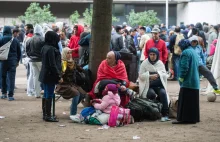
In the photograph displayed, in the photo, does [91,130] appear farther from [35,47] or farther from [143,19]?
[143,19]

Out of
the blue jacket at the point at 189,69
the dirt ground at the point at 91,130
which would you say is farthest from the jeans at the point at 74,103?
the blue jacket at the point at 189,69

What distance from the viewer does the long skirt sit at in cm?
1219

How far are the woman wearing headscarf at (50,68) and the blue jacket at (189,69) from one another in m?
2.35

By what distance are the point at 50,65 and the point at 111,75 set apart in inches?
48.9

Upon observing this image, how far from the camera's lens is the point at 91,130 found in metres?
11.5

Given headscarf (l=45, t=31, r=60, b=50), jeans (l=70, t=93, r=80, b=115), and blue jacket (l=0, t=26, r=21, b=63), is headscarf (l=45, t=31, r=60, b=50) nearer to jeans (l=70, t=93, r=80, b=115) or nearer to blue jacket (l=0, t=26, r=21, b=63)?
jeans (l=70, t=93, r=80, b=115)

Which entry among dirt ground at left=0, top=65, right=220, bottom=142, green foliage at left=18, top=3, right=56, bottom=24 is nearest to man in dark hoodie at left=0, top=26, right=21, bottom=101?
dirt ground at left=0, top=65, right=220, bottom=142

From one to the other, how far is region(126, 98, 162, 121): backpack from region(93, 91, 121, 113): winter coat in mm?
486

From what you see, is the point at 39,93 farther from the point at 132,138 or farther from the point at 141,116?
the point at 132,138

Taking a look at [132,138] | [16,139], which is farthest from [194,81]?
[16,139]

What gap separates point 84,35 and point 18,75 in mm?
10377

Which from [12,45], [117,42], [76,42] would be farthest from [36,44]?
[117,42]

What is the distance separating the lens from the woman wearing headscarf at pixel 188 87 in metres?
12.1

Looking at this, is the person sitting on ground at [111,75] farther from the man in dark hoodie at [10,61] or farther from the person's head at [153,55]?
the man in dark hoodie at [10,61]
